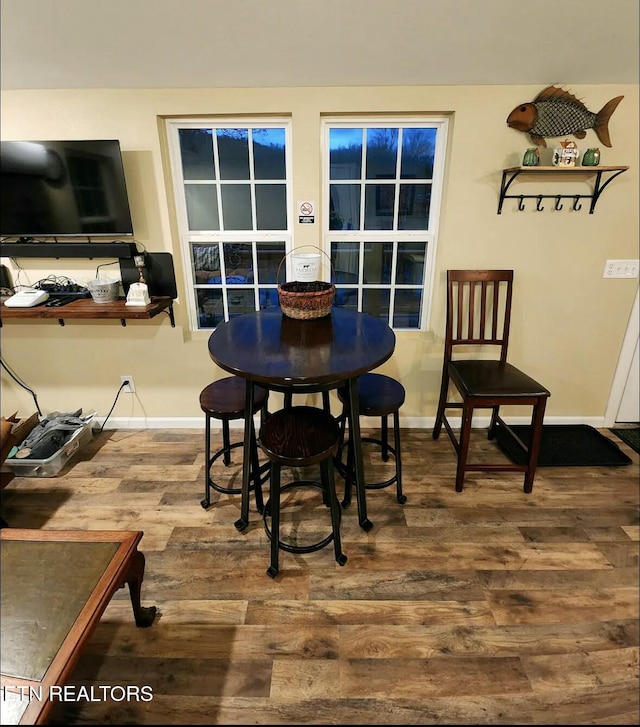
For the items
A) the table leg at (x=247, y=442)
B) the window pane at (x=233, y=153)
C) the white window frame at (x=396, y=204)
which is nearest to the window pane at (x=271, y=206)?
the window pane at (x=233, y=153)

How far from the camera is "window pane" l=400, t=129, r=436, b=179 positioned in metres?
2.19

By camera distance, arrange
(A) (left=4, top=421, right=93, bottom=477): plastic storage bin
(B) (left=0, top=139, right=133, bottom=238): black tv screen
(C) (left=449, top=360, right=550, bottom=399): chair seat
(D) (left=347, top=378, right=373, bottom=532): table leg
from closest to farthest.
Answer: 1. (D) (left=347, top=378, right=373, bottom=532): table leg
2. (C) (left=449, top=360, right=550, bottom=399): chair seat
3. (B) (left=0, top=139, right=133, bottom=238): black tv screen
4. (A) (left=4, top=421, right=93, bottom=477): plastic storage bin

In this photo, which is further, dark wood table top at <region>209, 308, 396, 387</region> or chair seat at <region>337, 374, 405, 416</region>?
chair seat at <region>337, 374, 405, 416</region>

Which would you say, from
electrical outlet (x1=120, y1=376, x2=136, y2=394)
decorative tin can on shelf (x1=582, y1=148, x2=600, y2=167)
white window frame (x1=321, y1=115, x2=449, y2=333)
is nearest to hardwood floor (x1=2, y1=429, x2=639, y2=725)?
electrical outlet (x1=120, y1=376, x2=136, y2=394)

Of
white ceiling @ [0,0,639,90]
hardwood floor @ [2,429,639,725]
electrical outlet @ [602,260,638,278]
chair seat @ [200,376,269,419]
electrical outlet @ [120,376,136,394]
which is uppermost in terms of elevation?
white ceiling @ [0,0,639,90]

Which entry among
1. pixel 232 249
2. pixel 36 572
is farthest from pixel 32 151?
pixel 36 572

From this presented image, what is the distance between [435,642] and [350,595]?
33cm

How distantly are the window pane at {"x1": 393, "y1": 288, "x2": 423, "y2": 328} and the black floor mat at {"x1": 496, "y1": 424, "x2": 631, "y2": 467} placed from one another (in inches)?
36.7

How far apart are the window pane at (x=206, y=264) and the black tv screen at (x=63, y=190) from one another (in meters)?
0.39

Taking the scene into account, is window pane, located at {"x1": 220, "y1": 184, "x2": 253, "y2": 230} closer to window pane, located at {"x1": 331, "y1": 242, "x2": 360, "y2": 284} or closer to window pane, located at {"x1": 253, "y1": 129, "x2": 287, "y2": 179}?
window pane, located at {"x1": 253, "y1": 129, "x2": 287, "y2": 179}

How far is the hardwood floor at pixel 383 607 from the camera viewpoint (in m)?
1.19

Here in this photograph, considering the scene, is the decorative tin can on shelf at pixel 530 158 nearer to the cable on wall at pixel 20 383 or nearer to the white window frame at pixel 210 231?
the white window frame at pixel 210 231

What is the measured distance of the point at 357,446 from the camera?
164 cm

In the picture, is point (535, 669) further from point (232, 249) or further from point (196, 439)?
point (232, 249)
